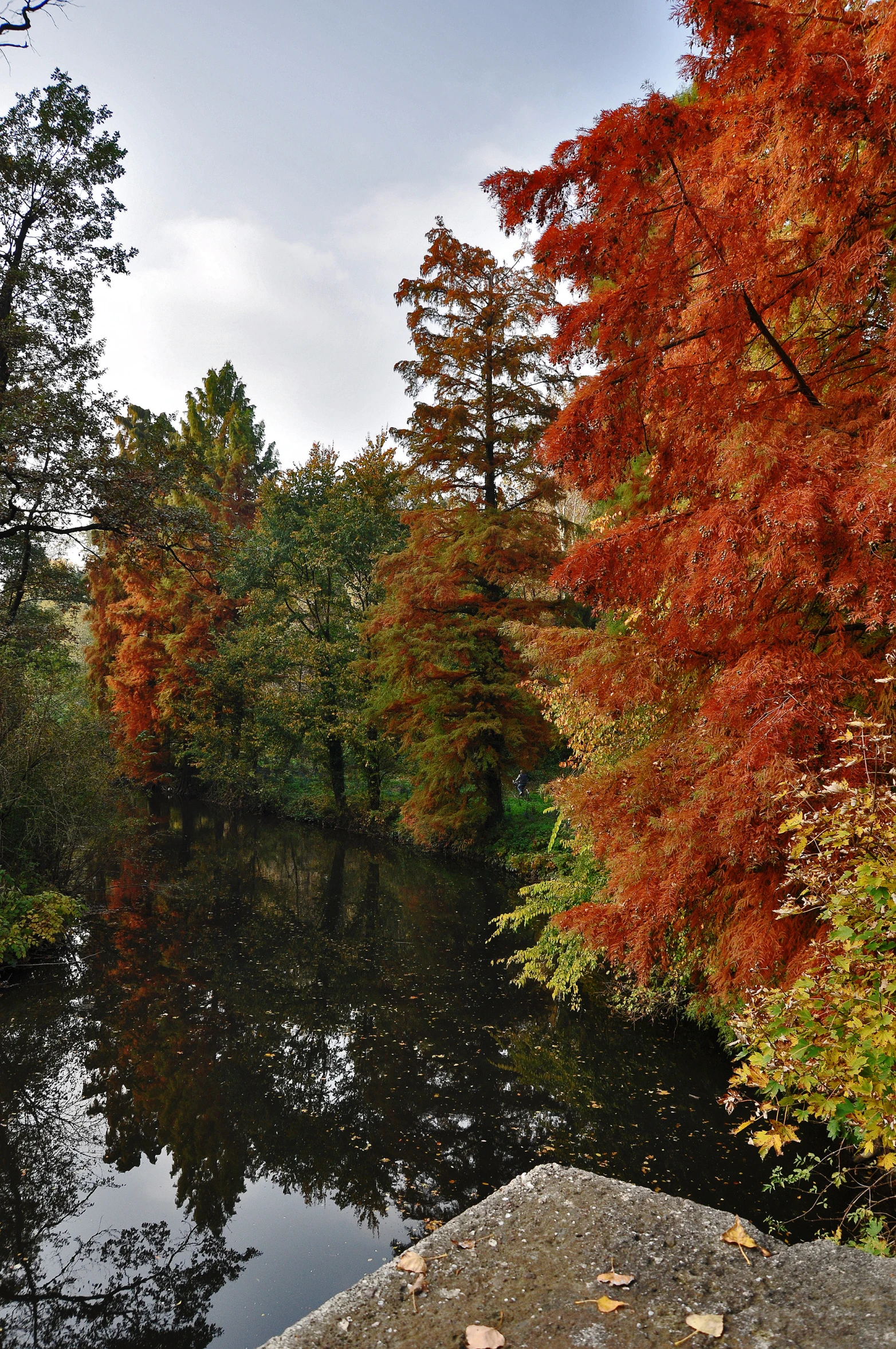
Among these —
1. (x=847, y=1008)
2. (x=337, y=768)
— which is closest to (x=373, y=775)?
(x=337, y=768)

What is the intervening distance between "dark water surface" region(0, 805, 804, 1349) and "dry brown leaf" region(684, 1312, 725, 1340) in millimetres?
3110

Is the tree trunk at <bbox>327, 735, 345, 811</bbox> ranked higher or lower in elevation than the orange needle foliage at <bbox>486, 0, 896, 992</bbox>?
lower

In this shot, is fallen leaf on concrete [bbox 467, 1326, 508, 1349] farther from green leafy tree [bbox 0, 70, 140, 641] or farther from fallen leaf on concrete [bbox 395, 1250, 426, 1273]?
green leafy tree [bbox 0, 70, 140, 641]

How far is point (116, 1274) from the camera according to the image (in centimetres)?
421

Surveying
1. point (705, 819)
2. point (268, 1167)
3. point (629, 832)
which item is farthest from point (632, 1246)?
point (268, 1167)

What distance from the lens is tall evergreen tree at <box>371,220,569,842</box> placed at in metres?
13.9

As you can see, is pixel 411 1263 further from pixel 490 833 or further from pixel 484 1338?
pixel 490 833

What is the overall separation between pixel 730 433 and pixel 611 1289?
345cm

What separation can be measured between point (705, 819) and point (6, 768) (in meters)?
8.39

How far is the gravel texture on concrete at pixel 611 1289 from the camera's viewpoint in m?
1.70

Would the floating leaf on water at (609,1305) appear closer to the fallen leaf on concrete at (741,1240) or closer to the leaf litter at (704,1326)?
the leaf litter at (704,1326)

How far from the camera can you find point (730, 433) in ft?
12.2

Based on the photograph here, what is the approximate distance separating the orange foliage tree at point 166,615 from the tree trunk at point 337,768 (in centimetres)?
413

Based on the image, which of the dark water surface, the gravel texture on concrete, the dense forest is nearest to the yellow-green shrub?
the dense forest
